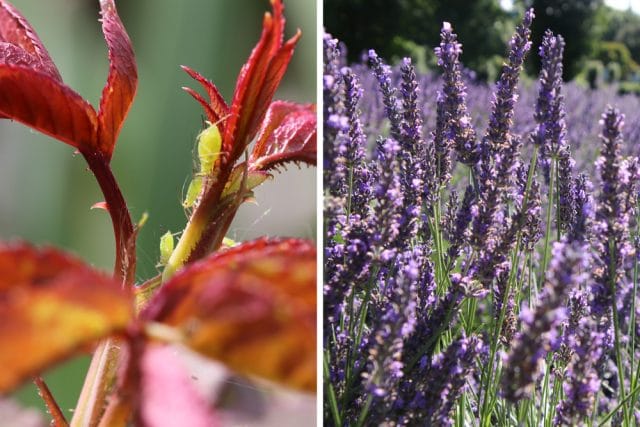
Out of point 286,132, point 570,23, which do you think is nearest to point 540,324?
point 286,132

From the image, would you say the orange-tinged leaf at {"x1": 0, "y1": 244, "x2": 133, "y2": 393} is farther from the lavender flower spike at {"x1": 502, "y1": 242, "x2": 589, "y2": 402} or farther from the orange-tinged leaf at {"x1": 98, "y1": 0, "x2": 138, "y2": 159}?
the lavender flower spike at {"x1": 502, "y1": 242, "x2": 589, "y2": 402}

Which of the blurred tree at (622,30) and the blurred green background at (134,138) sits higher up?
the blurred tree at (622,30)

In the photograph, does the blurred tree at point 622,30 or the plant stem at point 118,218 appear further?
the blurred tree at point 622,30

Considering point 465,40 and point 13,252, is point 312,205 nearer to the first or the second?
point 13,252

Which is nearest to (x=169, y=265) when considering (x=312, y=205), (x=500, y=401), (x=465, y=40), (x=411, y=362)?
(x=312, y=205)

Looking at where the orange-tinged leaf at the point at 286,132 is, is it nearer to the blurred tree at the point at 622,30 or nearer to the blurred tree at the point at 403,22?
the blurred tree at the point at 403,22

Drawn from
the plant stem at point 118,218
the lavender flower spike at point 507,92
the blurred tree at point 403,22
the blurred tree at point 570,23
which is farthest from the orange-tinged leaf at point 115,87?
the blurred tree at point 570,23
